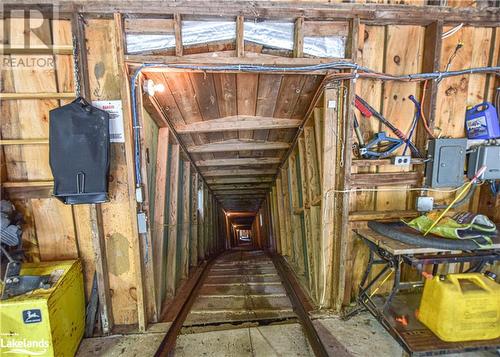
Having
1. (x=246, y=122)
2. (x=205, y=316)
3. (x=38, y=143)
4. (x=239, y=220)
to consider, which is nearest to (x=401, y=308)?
(x=205, y=316)

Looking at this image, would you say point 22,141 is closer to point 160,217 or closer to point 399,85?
point 160,217

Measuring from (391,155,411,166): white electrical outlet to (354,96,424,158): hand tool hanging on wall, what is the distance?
0.44ft

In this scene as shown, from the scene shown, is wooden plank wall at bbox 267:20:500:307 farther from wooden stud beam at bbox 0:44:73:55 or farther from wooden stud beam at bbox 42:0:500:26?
wooden stud beam at bbox 0:44:73:55

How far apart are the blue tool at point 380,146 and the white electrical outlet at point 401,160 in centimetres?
7

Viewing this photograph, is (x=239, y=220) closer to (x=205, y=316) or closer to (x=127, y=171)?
(x=205, y=316)

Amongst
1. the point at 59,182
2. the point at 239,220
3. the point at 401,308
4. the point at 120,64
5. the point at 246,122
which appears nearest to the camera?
the point at 59,182

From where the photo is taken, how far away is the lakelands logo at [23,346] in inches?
45.8

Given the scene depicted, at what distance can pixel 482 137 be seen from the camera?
1.62 metres

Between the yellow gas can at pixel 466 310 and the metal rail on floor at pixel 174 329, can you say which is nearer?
the yellow gas can at pixel 466 310

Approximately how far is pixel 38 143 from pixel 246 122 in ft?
5.60

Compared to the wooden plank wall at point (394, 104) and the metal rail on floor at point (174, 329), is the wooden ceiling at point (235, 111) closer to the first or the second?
the wooden plank wall at point (394, 104)

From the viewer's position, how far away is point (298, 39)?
1.48 meters

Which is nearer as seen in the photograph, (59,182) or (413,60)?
(59,182)

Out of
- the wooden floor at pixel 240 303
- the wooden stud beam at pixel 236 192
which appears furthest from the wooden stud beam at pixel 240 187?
the wooden floor at pixel 240 303
